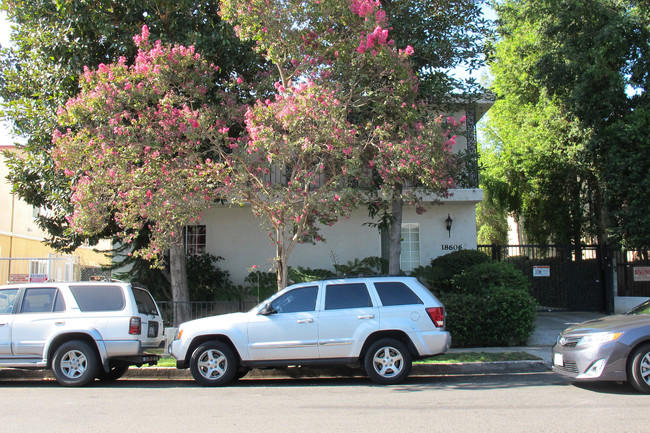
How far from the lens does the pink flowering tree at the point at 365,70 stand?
10.2m

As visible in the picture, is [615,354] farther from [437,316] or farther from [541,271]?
[541,271]

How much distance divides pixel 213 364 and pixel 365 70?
657cm

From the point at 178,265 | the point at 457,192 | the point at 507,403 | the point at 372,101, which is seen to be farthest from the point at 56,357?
the point at 457,192

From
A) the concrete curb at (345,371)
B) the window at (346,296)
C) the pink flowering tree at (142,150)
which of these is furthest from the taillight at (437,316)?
the pink flowering tree at (142,150)

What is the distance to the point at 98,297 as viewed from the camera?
9133mm

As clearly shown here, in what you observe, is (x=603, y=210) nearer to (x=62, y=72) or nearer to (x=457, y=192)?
(x=457, y=192)

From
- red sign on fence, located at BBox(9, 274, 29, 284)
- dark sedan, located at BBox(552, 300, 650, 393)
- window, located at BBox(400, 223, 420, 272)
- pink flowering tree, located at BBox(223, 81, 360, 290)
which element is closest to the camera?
dark sedan, located at BBox(552, 300, 650, 393)

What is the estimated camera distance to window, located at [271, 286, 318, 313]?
8.80 meters

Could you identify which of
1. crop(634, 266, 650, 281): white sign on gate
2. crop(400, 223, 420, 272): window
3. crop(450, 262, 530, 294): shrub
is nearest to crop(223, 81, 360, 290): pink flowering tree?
crop(450, 262, 530, 294): shrub

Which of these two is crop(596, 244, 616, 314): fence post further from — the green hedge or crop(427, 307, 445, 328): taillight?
crop(427, 307, 445, 328): taillight

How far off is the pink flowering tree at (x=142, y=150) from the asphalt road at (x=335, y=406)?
3.12 metres

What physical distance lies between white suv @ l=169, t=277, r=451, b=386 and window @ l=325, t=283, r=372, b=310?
0.01m

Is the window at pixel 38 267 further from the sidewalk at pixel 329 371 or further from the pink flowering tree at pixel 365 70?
the pink flowering tree at pixel 365 70

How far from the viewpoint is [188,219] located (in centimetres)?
1038
